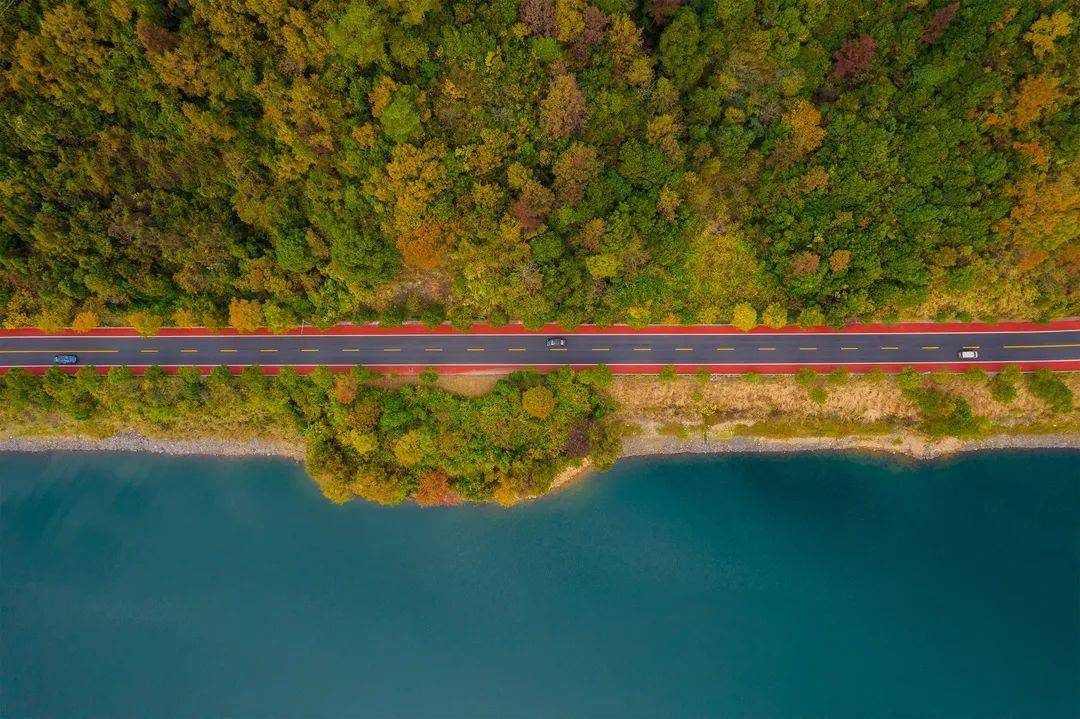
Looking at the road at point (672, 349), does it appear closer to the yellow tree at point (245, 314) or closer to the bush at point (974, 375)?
the bush at point (974, 375)

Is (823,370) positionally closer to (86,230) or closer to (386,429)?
(386,429)

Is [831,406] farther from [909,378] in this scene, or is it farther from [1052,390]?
[1052,390]

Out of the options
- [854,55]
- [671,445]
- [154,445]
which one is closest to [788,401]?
[671,445]

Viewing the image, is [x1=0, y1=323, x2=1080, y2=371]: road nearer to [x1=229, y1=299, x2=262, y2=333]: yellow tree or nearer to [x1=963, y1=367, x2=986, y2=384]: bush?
[x1=963, y1=367, x2=986, y2=384]: bush

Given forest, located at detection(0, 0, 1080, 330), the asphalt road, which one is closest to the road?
the asphalt road

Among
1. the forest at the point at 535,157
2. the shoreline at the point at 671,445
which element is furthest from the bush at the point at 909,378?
the shoreline at the point at 671,445

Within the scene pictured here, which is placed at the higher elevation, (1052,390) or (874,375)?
(874,375)

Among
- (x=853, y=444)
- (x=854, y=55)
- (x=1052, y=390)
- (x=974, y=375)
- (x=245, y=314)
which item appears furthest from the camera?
(x=853, y=444)

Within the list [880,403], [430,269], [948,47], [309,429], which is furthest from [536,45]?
[880,403]
